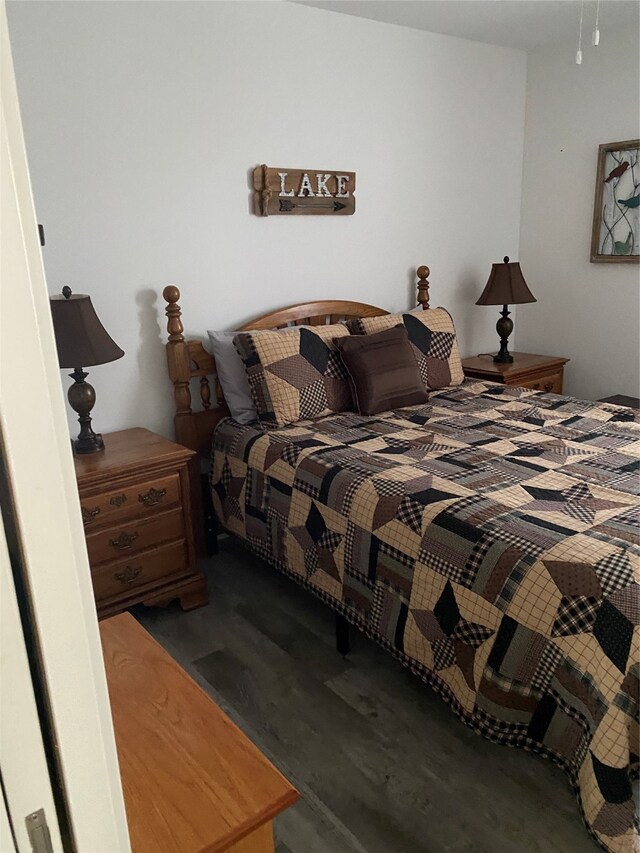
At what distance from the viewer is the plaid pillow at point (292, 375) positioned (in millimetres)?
2594

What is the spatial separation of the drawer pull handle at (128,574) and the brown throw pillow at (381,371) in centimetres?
111

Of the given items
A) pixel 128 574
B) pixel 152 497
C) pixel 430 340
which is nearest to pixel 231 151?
pixel 430 340

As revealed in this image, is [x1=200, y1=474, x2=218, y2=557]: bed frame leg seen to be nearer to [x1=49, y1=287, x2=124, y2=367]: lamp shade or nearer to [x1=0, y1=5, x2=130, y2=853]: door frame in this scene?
[x1=49, y1=287, x2=124, y2=367]: lamp shade

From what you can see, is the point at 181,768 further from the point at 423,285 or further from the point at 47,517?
the point at 423,285

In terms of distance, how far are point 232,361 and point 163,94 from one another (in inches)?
42.6

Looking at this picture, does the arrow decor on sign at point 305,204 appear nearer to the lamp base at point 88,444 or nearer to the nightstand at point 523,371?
the nightstand at point 523,371

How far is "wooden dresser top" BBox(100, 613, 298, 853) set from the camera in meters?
0.99

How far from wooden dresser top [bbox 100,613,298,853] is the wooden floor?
0.52m

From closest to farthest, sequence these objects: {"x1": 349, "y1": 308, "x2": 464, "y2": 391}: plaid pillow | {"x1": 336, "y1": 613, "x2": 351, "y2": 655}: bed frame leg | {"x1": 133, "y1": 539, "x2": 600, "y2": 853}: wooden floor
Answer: {"x1": 133, "y1": 539, "x2": 600, "y2": 853}: wooden floor < {"x1": 336, "y1": 613, "x2": 351, "y2": 655}: bed frame leg < {"x1": 349, "y1": 308, "x2": 464, "y2": 391}: plaid pillow

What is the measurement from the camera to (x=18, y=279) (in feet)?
1.43

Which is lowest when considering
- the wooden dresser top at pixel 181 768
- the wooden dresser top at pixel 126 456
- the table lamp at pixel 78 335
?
the wooden dresser top at pixel 181 768

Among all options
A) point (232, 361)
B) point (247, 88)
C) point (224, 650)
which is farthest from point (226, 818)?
point (247, 88)

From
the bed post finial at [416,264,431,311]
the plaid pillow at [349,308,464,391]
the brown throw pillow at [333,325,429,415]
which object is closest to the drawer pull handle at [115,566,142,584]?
the brown throw pillow at [333,325,429,415]

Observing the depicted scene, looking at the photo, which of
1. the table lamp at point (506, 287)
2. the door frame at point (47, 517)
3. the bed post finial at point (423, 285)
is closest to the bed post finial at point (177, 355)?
the bed post finial at point (423, 285)
